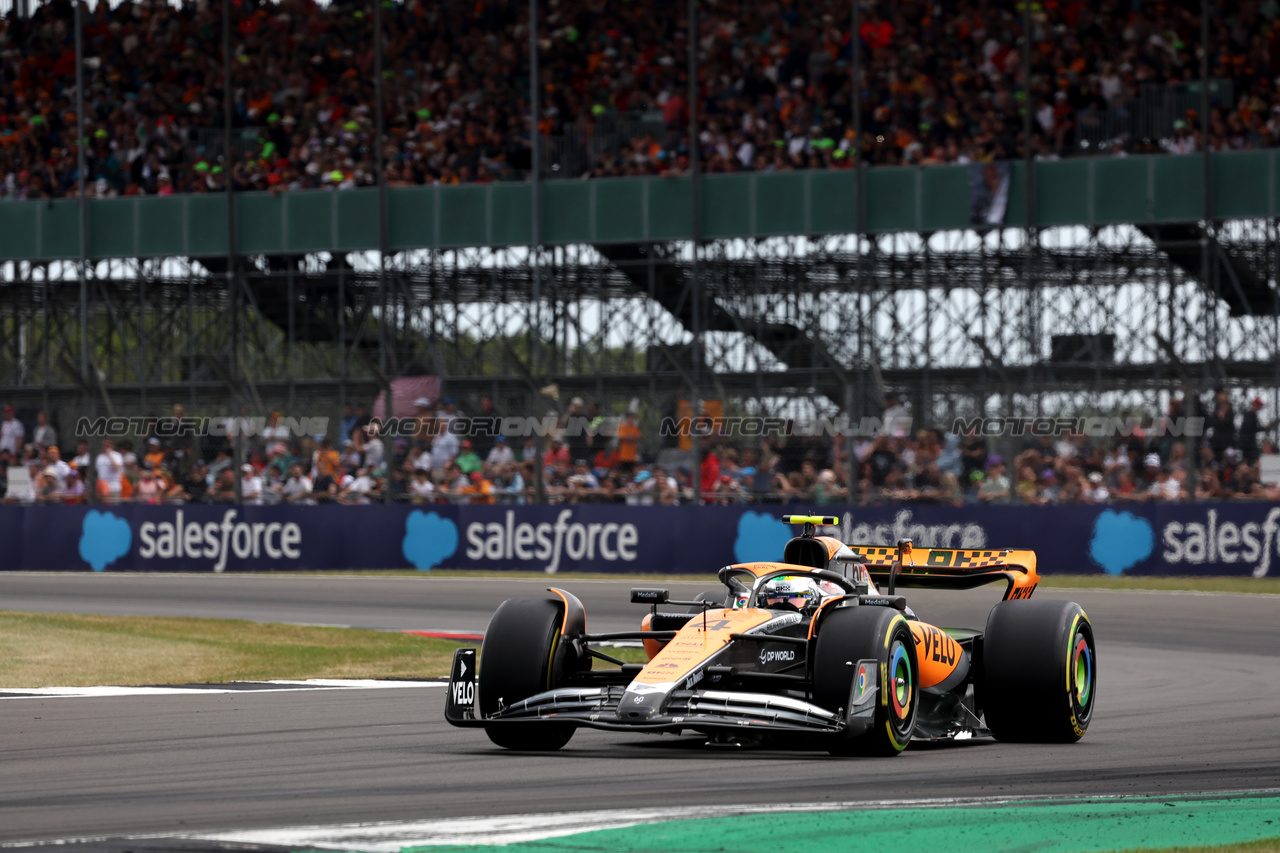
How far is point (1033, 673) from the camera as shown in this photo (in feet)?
31.1

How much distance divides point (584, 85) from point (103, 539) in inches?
→ 438

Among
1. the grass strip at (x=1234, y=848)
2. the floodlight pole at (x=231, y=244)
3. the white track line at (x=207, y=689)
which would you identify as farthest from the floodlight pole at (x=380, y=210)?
the grass strip at (x=1234, y=848)

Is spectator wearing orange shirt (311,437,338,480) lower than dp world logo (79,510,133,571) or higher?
higher

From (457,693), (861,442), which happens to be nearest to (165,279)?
(861,442)

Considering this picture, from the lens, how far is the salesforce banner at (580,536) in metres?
23.7

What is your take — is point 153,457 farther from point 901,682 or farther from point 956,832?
point 956,832

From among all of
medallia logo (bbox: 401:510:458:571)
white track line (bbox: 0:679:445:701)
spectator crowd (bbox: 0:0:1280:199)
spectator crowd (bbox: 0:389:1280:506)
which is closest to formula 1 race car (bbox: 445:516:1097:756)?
white track line (bbox: 0:679:445:701)

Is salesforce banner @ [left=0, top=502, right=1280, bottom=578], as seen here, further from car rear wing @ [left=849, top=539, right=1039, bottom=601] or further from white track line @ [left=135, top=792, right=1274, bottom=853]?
white track line @ [left=135, top=792, right=1274, bottom=853]

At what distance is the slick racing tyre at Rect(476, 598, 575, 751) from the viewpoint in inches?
355

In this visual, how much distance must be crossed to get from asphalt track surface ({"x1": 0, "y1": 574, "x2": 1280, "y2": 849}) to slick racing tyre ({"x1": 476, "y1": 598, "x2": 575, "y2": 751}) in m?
0.16

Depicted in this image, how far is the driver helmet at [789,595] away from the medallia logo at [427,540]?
1814 centimetres

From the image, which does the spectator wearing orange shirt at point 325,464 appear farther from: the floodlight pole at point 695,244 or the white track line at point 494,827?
the white track line at point 494,827

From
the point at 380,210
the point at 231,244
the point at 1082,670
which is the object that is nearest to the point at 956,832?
the point at 1082,670

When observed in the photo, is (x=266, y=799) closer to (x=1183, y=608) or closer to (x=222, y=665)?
(x=222, y=665)
